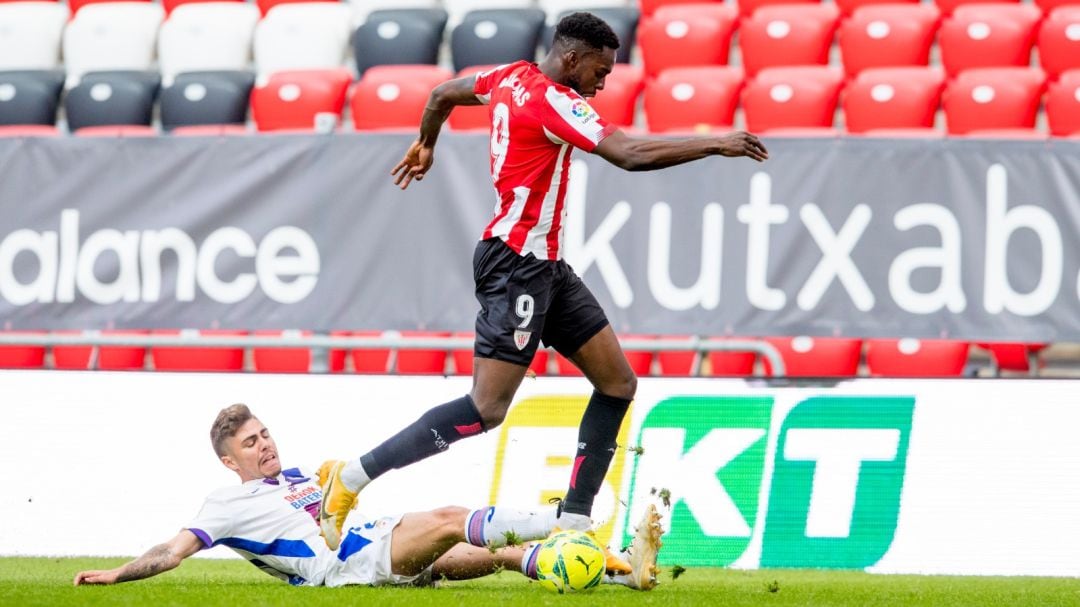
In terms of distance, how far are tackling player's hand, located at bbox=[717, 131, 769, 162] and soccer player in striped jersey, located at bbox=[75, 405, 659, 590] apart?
4.73 feet

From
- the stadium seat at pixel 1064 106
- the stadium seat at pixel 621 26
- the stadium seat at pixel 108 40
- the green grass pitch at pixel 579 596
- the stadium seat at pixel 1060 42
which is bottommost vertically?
the green grass pitch at pixel 579 596

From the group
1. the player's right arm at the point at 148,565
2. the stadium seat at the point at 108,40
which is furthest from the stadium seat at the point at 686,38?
the player's right arm at the point at 148,565

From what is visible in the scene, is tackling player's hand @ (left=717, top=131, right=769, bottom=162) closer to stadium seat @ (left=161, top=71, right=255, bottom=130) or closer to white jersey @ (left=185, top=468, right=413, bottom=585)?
white jersey @ (left=185, top=468, right=413, bottom=585)

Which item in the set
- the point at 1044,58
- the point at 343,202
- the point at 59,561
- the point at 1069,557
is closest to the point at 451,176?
the point at 343,202

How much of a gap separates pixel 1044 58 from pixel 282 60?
5.37m

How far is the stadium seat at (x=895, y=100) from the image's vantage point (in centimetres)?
933

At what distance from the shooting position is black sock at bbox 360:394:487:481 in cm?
523

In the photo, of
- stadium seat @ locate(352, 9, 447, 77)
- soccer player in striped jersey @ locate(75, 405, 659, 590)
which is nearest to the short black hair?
soccer player in striped jersey @ locate(75, 405, 659, 590)

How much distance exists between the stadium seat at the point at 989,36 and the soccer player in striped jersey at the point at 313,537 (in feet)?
18.7

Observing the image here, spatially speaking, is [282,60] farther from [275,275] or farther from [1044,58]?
[1044,58]

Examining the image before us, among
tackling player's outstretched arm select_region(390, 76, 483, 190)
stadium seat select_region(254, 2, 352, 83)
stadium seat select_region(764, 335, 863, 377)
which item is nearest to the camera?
tackling player's outstretched arm select_region(390, 76, 483, 190)

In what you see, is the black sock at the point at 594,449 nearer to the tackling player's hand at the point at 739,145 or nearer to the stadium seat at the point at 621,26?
the tackling player's hand at the point at 739,145

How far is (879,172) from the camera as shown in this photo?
7.63 metres

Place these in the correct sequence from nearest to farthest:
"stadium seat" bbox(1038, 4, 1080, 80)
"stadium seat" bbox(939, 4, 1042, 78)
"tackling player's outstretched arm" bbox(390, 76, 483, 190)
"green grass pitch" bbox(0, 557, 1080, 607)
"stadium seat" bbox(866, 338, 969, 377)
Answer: "green grass pitch" bbox(0, 557, 1080, 607)
"tackling player's outstretched arm" bbox(390, 76, 483, 190)
"stadium seat" bbox(866, 338, 969, 377)
"stadium seat" bbox(1038, 4, 1080, 80)
"stadium seat" bbox(939, 4, 1042, 78)
